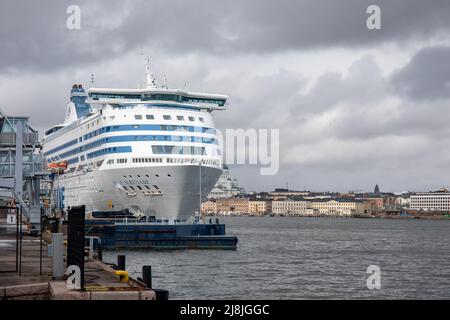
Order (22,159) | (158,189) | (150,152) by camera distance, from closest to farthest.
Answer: (22,159), (158,189), (150,152)

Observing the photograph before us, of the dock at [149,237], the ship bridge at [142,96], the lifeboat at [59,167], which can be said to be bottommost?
the dock at [149,237]

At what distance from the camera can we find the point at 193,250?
167 ft

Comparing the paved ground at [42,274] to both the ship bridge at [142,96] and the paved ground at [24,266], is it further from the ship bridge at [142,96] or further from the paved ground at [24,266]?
the ship bridge at [142,96]

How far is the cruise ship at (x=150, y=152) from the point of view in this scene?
5712 cm

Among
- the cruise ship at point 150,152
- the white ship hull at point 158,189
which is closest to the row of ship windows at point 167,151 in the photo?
the cruise ship at point 150,152

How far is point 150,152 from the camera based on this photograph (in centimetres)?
5859

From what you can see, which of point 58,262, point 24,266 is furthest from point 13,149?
point 58,262

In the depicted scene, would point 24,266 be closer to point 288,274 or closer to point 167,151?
point 288,274

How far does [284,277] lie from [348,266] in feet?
26.1

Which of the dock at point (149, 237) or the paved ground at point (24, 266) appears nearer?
the paved ground at point (24, 266)

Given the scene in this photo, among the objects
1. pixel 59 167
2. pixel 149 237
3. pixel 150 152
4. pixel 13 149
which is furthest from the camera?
pixel 59 167

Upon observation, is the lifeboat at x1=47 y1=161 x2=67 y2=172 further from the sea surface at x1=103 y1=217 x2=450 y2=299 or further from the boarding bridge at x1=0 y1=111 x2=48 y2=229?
the sea surface at x1=103 y1=217 x2=450 y2=299

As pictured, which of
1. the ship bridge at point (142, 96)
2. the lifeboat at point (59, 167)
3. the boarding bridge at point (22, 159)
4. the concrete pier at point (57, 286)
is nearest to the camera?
the concrete pier at point (57, 286)
